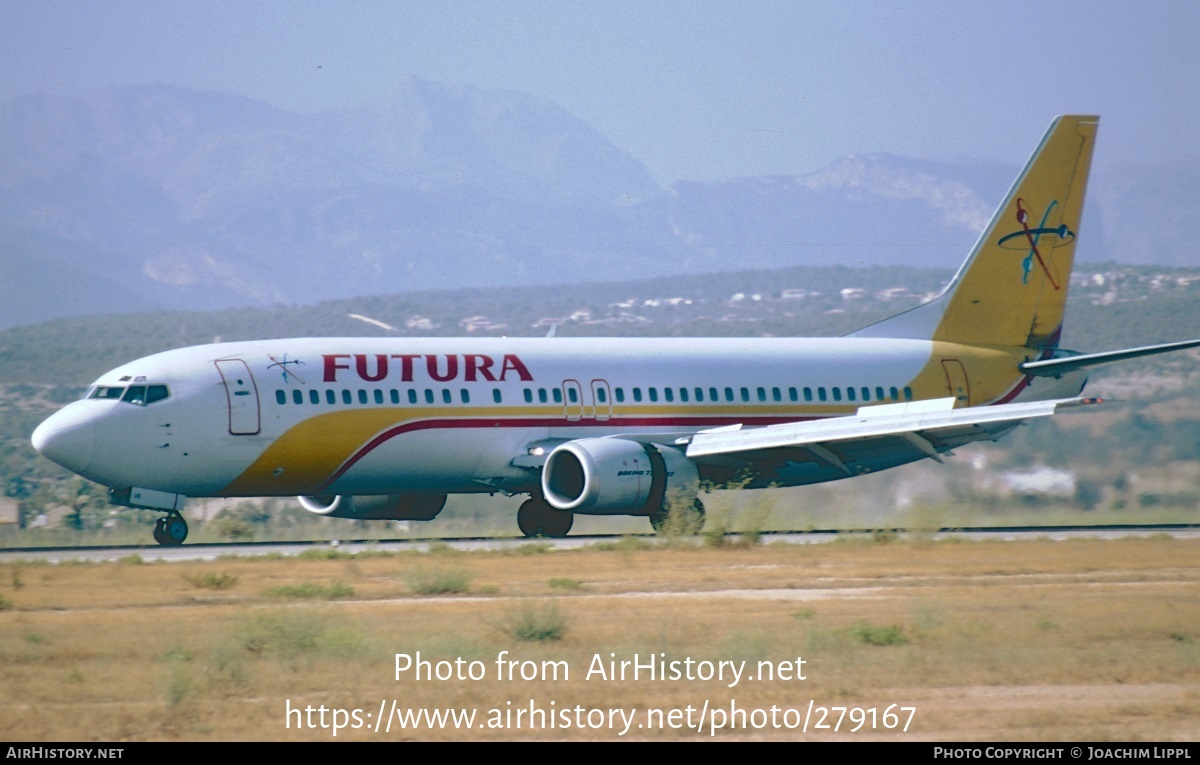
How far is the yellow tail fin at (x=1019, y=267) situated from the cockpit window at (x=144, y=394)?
55.9 feet

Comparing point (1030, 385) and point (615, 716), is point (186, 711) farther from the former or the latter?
point (1030, 385)

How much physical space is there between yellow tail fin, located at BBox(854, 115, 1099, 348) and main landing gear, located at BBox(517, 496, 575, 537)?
9541 mm

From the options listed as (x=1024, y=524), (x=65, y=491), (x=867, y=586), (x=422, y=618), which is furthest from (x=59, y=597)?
(x=65, y=491)

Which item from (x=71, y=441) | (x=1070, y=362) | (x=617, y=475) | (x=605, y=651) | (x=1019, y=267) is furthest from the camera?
(x=1019, y=267)

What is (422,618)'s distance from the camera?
1900cm

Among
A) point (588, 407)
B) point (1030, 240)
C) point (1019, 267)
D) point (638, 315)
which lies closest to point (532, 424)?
point (588, 407)

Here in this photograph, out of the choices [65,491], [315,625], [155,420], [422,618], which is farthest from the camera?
[65,491]

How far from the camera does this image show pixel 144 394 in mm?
29828

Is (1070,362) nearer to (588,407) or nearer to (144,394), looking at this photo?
(588,407)

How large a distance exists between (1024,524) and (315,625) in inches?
956

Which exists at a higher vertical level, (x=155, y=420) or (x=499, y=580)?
(x=155, y=420)

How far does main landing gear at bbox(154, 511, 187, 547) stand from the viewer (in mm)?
30641

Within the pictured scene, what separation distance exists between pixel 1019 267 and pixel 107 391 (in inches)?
798

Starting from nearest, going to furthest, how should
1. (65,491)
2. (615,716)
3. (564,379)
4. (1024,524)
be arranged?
(615,716) < (564,379) < (1024,524) < (65,491)
